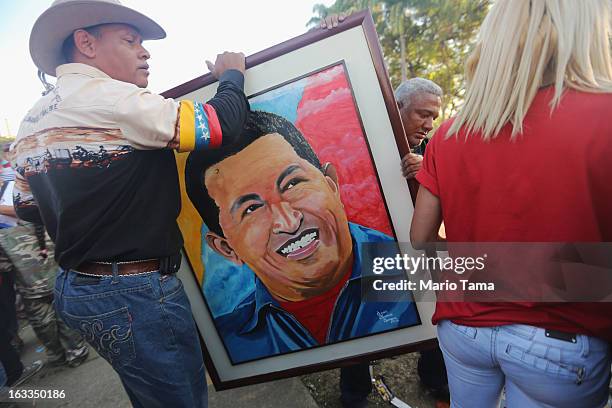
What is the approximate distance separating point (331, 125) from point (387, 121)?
24 cm

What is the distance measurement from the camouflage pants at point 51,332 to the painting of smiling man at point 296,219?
2.36 m

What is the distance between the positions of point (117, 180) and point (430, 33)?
1519 cm

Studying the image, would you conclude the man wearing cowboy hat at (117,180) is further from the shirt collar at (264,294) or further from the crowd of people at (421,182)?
the shirt collar at (264,294)

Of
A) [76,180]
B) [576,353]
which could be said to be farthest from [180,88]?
[576,353]

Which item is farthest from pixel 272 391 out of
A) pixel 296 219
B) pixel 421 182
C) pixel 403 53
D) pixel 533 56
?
pixel 403 53

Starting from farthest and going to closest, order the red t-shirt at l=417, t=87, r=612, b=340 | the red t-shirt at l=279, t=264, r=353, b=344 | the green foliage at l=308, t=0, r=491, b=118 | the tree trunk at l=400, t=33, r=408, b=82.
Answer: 1. the tree trunk at l=400, t=33, r=408, b=82
2. the green foliage at l=308, t=0, r=491, b=118
3. the red t-shirt at l=279, t=264, r=353, b=344
4. the red t-shirt at l=417, t=87, r=612, b=340

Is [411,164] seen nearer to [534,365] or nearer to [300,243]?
[300,243]

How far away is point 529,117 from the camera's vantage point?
2.42ft

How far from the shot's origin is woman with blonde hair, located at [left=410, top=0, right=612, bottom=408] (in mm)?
692

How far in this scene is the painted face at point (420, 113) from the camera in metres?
1.68

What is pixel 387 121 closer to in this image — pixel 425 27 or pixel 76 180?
pixel 76 180

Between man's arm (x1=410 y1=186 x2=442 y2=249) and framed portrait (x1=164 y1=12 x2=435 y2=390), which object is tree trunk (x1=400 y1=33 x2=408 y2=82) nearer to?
framed portrait (x1=164 y1=12 x2=435 y2=390)

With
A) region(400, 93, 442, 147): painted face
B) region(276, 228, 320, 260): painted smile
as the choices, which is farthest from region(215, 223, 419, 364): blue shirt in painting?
region(400, 93, 442, 147): painted face

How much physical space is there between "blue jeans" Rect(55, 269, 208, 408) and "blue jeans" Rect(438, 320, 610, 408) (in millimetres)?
990
